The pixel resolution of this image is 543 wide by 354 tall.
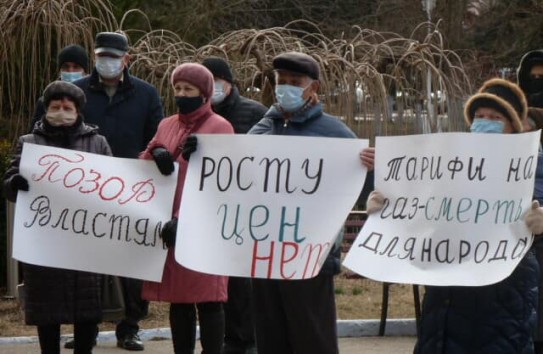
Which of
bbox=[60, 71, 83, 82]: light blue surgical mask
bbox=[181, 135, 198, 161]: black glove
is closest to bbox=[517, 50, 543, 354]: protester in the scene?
bbox=[181, 135, 198, 161]: black glove

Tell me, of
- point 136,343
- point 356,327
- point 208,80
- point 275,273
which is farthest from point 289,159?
point 356,327

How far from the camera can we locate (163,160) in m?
6.85

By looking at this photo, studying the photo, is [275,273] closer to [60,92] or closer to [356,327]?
[60,92]

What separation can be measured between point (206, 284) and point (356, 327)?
2.75 m

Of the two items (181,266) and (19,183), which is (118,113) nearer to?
(19,183)

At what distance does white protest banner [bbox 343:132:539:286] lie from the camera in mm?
5535

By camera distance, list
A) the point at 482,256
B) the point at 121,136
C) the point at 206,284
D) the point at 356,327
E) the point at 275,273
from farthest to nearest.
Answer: the point at 356,327, the point at 121,136, the point at 206,284, the point at 275,273, the point at 482,256

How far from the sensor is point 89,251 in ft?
23.1

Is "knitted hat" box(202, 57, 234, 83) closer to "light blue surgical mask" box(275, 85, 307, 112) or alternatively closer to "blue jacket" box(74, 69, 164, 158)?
"blue jacket" box(74, 69, 164, 158)

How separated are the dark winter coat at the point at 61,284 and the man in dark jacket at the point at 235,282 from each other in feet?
3.52

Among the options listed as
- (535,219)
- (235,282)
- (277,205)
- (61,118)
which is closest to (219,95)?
(235,282)

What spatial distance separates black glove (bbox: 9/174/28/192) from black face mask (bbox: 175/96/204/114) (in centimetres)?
88

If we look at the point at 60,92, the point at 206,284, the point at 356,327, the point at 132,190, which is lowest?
the point at 356,327

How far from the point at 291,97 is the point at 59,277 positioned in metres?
1.68
